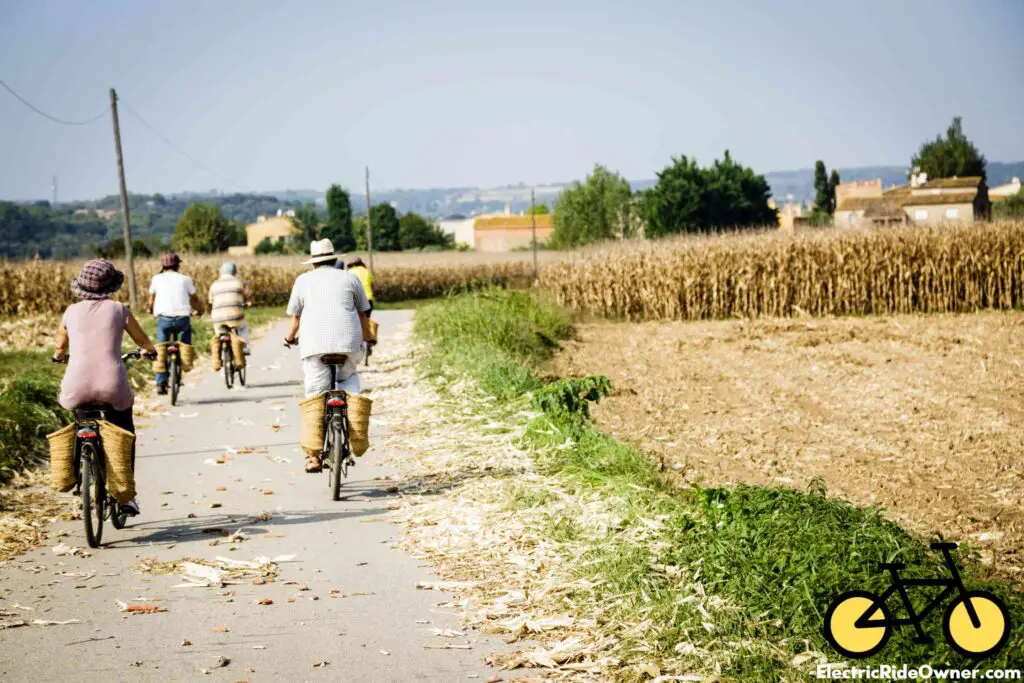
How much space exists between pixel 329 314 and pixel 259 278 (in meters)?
41.8

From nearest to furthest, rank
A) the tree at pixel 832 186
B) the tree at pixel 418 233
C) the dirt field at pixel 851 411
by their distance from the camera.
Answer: the dirt field at pixel 851 411
the tree at pixel 832 186
the tree at pixel 418 233

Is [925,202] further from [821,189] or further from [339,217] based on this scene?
[339,217]

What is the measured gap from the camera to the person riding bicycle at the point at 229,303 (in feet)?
55.0

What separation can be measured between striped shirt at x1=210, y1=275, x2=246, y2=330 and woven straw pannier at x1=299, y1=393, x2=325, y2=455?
747cm

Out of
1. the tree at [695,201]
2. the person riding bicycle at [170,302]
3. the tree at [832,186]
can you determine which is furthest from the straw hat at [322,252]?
the tree at [832,186]

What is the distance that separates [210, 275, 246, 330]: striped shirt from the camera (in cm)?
1677

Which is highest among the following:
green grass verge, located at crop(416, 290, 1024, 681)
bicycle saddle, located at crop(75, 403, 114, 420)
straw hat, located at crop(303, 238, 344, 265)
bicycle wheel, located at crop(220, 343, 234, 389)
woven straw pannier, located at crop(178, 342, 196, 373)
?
straw hat, located at crop(303, 238, 344, 265)

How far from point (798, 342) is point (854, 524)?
1804cm

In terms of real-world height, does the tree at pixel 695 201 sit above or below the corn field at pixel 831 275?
above

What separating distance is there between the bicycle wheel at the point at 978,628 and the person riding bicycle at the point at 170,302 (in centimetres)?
1242

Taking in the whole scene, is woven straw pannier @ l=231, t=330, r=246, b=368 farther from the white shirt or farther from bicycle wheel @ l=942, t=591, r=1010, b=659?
bicycle wheel @ l=942, t=591, r=1010, b=659

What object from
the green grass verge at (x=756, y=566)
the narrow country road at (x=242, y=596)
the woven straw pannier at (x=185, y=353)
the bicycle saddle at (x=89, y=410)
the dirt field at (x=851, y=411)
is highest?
the bicycle saddle at (x=89, y=410)

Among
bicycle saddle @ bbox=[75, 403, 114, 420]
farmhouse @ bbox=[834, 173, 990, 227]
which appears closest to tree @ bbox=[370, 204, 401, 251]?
farmhouse @ bbox=[834, 173, 990, 227]

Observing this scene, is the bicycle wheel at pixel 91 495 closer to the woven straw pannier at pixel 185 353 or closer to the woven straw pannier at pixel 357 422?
the woven straw pannier at pixel 357 422
